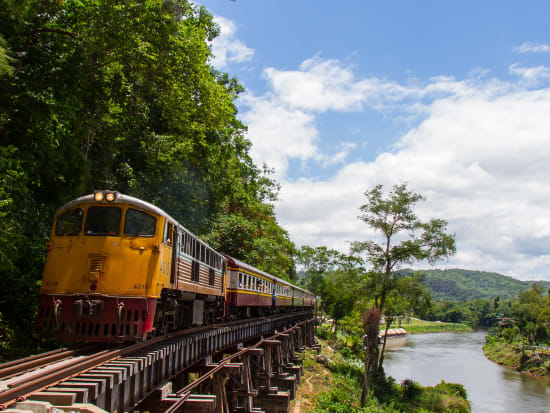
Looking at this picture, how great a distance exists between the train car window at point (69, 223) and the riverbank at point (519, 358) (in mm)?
61066

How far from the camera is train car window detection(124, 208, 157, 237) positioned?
926 cm

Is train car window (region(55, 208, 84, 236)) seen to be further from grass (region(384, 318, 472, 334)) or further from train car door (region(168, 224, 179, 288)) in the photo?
grass (region(384, 318, 472, 334))

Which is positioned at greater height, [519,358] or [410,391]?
[410,391]

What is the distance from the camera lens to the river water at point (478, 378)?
125 feet

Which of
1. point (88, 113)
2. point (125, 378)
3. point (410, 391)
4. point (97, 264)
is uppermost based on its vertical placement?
point (88, 113)

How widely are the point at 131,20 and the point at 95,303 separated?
417 inches

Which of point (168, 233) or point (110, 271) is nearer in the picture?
point (110, 271)

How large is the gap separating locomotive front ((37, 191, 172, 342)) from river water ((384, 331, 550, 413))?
35738 millimetres

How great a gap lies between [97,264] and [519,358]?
230 ft

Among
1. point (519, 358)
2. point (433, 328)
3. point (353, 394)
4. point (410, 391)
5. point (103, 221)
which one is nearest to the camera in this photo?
point (103, 221)

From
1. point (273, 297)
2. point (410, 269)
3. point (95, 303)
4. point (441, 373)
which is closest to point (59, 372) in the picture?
point (95, 303)

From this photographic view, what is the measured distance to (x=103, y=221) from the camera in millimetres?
9320

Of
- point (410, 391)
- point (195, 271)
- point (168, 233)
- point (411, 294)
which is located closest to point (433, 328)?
point (410, 391)

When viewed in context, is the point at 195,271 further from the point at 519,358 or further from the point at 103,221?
the point at 519,358
